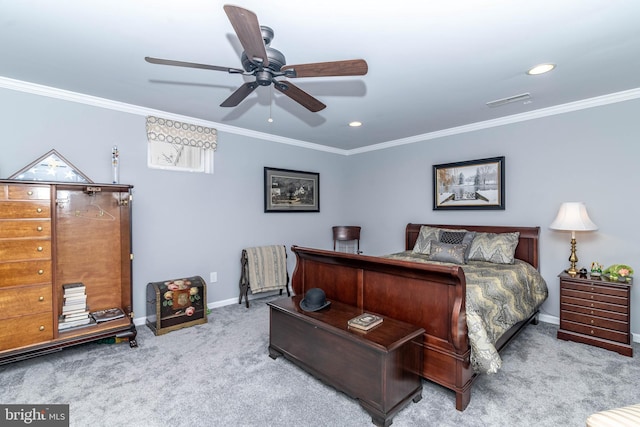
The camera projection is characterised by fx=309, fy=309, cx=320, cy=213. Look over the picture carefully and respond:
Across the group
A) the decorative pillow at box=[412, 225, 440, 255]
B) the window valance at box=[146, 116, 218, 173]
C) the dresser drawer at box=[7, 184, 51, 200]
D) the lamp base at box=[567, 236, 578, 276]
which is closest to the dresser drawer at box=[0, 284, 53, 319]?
the dresser drawer at box=[7, 184, 51, 200]

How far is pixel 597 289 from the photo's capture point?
295cm

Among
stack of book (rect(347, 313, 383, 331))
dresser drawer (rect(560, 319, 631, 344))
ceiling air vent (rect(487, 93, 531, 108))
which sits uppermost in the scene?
ceiling air vent (rect(487, 93, 531, 108))

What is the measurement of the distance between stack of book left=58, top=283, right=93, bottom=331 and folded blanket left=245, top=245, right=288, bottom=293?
70.0 inches

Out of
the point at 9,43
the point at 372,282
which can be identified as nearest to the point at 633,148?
the point at 372,282

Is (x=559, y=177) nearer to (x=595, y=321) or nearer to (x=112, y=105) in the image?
(x=595, y=321)

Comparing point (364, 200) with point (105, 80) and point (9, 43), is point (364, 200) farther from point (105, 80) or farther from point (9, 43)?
point (9, 43)

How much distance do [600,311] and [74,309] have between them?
16.2 ft

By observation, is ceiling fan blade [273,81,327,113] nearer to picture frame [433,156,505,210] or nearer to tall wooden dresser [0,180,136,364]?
tall wooden dresser [0,180,136,364]

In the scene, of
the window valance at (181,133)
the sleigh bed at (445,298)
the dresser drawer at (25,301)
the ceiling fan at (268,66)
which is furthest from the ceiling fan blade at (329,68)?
the dresser drawer at (25,301)

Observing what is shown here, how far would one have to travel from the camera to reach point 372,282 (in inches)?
100

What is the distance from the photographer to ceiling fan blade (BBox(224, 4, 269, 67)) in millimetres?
1308

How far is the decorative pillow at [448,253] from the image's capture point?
3.52m

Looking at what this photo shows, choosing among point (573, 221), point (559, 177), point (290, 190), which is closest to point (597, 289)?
point (573, 221)

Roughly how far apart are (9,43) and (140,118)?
138 cm
